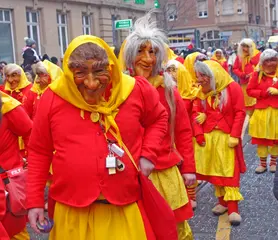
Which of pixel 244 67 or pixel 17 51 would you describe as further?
pixel 17 51

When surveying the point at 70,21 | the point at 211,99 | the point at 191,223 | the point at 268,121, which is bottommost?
the point at 191,223

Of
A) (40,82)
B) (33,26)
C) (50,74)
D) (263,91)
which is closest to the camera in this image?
(40,82)

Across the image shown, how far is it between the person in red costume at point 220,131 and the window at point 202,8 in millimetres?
61017

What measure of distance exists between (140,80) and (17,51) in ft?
61.3

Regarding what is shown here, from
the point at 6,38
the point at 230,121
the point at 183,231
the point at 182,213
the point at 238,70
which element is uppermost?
the point at 6,38

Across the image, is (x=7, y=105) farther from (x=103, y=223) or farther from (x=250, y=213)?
(x=250, y=213)

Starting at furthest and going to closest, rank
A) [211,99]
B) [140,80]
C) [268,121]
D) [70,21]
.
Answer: [70,21] → [268,121] → [211,99] → [140,80]

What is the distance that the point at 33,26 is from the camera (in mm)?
22656

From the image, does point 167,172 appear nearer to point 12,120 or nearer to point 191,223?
point 12,120

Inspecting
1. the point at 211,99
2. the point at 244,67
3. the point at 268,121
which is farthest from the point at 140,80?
the point at 244,67

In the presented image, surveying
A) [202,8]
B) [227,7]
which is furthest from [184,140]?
[202,8]

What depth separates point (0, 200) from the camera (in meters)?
2.87

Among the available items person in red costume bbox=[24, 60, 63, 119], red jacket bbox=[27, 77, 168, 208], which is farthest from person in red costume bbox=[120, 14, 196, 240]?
person in red costume bbox=[24, 60, 63, 119]

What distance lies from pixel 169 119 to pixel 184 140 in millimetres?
→ 201
